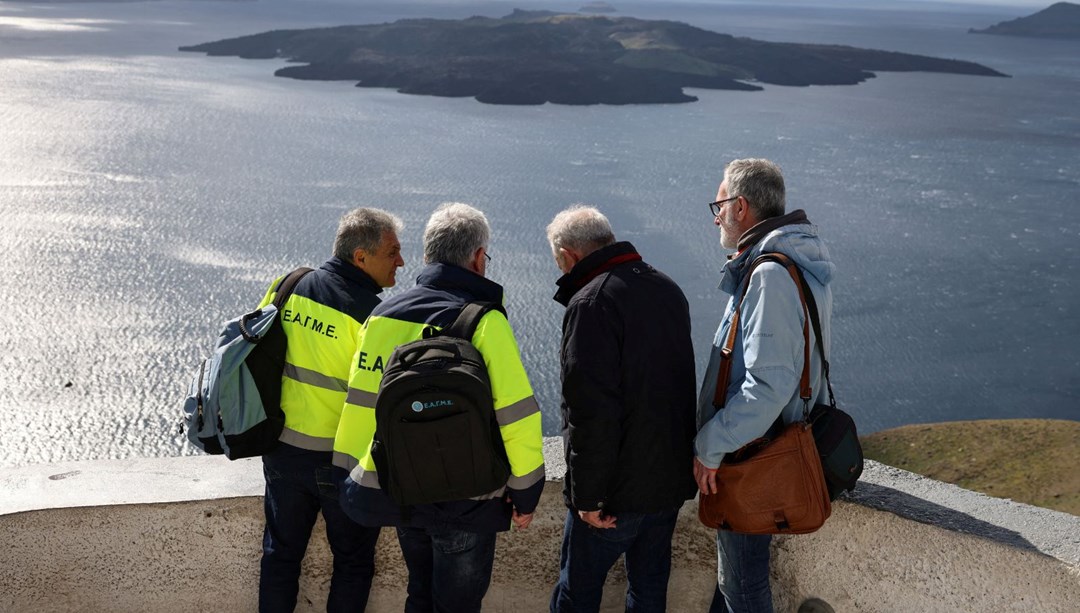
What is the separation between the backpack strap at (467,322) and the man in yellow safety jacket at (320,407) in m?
0.30

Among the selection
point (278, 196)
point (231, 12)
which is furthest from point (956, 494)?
point (231, 12)

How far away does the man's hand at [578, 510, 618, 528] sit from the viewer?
1870mm

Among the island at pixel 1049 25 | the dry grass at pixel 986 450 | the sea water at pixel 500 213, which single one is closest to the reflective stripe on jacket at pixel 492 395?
the sea water at pixel 500 213

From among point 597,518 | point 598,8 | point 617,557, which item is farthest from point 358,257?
point 598,8

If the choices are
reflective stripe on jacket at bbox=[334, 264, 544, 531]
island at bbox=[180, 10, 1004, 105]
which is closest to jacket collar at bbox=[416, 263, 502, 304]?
reflective stripe on jacket at bbox=[334, 264, 544, 531]

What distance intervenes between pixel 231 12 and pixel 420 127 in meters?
54.8

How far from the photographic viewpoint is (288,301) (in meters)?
2.03

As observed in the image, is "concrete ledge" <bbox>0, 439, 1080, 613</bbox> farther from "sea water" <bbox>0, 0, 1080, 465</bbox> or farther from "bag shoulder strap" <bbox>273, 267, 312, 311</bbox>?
"sea water" <bbox>0, 0, 1080, 465</bbox>

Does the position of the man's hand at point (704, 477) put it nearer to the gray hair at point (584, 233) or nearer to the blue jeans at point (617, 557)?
the blue jeans at point (617, 557)

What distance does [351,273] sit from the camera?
2025 millimetres

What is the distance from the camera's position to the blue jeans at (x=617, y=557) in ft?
6.39

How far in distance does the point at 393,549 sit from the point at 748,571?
2.80ft

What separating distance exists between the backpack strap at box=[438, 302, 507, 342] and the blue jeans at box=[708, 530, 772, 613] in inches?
27.2

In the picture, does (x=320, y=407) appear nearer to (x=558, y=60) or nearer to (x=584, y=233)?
(x=584, y=233)
